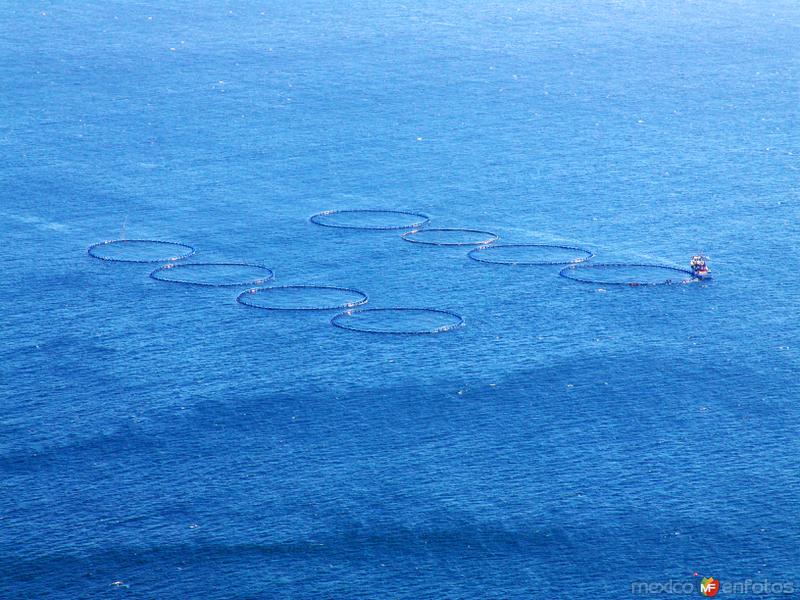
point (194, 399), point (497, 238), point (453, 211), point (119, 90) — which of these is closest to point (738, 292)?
point (497, 238)

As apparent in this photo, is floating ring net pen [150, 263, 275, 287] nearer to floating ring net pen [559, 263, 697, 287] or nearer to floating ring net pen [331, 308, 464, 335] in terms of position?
floating ring net pen [331, 308, 464, 335]

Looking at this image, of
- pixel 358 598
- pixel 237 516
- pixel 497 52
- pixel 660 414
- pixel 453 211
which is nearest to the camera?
pixel 358 598

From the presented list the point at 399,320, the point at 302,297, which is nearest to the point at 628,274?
the point at 399,320

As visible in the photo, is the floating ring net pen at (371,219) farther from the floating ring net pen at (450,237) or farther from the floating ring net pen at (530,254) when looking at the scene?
the floating ring net pen at (530,254)

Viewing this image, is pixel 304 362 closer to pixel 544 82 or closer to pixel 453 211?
pixel 453 211

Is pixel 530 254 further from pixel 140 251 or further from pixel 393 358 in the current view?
pixel 140 251

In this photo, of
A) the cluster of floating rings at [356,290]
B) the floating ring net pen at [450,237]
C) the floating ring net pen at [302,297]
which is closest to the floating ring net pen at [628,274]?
the cluster of floating rings at [356,290]
